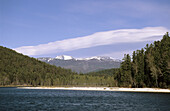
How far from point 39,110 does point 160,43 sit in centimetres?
9039

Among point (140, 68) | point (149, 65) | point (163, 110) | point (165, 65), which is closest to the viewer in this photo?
point (163, 110)

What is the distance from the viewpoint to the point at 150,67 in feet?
Result: 391

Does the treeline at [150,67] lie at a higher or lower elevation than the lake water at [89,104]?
higher

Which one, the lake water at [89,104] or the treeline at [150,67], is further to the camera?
the treeline at [150,67]

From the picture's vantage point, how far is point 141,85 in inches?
5266

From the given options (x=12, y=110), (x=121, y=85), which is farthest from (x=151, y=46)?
(x=12, y=110)

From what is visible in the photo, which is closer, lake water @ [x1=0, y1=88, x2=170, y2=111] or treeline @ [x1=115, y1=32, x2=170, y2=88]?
lake water @ [x1=0, y1=88, x2=170, y2=111]

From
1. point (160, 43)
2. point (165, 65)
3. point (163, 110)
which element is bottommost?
point (163, 110)

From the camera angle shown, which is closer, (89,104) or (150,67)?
(89,104)

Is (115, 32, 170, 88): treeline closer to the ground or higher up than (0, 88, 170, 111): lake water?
higher up

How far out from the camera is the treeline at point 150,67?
360ft

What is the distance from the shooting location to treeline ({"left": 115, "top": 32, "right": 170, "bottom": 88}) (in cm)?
10969

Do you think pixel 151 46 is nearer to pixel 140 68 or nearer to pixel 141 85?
pixel 140 68

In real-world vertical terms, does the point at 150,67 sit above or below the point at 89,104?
above
